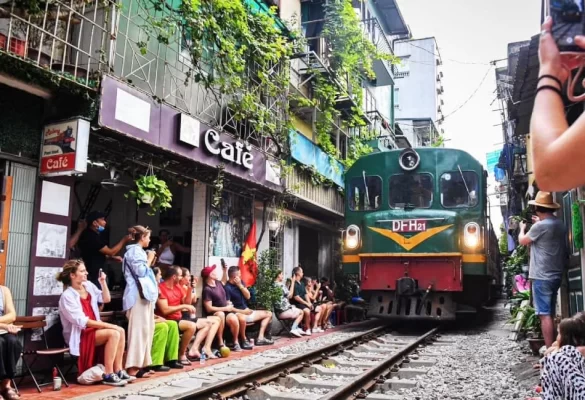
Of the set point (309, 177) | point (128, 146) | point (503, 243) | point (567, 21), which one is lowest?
point (567, 21)

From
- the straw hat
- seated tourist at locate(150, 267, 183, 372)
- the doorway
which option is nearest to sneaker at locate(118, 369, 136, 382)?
seated tourist at locate(150, 267, 183, 372)

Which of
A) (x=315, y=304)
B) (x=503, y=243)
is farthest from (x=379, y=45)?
(x=503, y=243)

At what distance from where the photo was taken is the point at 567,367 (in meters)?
3.12

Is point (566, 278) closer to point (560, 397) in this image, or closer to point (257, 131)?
point (560, 397)

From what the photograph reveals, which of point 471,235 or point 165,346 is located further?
point 471,235

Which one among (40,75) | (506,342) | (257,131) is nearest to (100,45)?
(40,75)

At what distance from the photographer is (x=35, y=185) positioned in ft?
20.7

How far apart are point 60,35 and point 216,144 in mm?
2947

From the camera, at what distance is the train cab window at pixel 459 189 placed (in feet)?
35.6

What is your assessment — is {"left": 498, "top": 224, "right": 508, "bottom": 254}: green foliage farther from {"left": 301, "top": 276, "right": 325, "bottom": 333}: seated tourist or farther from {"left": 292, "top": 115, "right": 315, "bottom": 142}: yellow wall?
{"left": 301, "top": 276, "right": 325, "bottom": 333}: seated tourist

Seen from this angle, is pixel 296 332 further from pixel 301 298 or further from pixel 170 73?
pixel 170 73

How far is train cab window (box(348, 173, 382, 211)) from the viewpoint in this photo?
11625 mm

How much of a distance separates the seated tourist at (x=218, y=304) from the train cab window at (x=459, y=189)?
5.03 metres

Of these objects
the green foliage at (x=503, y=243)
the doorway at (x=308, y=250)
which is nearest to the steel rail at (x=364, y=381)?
the doorway at (x=308, y=250)
